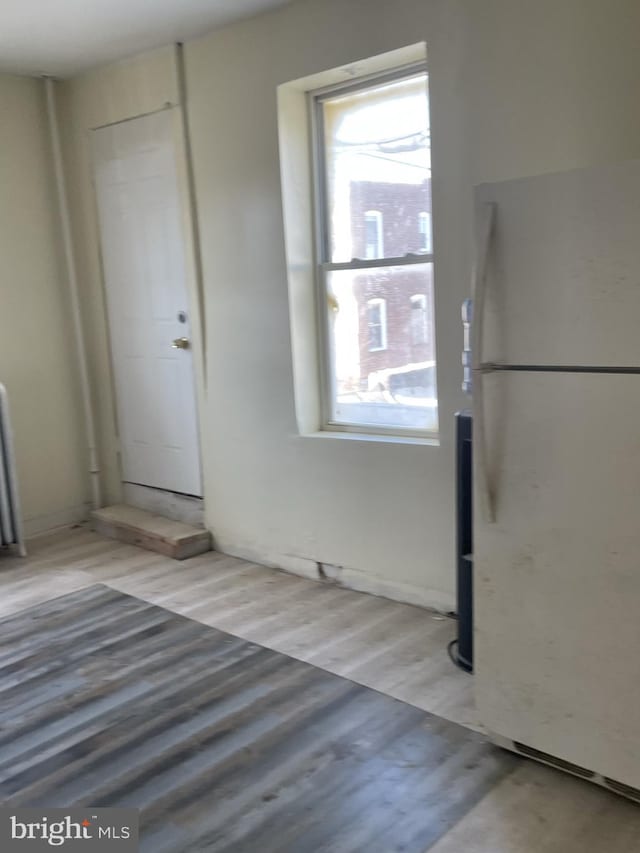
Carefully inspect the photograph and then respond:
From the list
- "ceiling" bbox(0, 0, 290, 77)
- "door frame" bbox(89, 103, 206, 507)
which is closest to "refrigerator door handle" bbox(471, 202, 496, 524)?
"ceiling" bbox(0, 0, 290, 77)

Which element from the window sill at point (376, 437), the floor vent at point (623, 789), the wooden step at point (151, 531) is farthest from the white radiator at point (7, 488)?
the floor vent at point (623, 789)

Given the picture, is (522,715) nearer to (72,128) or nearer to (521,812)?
(521,812)

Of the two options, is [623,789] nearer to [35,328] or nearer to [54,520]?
[54,520]

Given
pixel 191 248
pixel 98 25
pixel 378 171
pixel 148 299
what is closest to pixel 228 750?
pixel 378 171

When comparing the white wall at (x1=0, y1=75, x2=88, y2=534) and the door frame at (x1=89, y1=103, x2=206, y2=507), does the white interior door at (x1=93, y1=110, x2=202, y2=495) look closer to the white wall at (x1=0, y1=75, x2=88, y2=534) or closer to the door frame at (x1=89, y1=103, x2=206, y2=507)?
the door frame at (x1=89, y1=103, x2=206, y2=507)

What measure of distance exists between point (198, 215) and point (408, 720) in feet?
8.15

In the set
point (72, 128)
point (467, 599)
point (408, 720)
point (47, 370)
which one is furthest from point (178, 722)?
point (72, 128)

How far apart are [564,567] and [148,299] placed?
9.32 feet

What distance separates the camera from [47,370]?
439 centimetres

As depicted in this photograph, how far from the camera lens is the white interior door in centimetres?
386

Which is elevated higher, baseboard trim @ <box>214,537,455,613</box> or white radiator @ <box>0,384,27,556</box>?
white radiator @ <box>0,384,27,556</box>

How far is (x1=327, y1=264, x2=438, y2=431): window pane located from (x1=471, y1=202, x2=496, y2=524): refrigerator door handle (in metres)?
1.09

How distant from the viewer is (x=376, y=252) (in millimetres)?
3211
